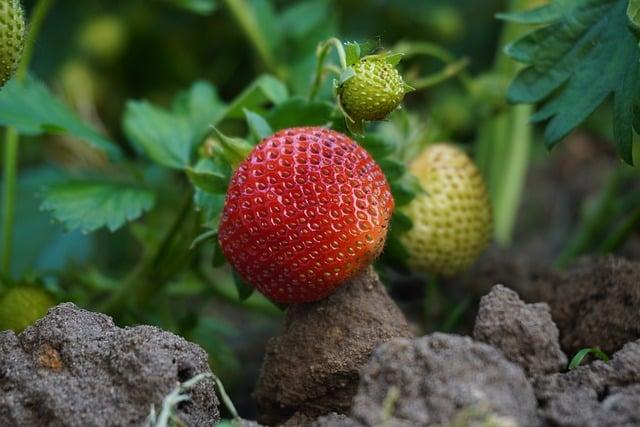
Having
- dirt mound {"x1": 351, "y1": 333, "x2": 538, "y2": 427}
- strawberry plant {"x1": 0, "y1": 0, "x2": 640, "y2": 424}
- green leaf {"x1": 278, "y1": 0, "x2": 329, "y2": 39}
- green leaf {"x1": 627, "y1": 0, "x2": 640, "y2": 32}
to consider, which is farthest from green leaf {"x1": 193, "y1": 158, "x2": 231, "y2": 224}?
green leaf {"x1": 278, "y1": 0, "x2": 329, "y2": 39}

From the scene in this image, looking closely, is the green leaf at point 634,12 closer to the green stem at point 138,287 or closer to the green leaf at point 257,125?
the green leaf at point 257,125

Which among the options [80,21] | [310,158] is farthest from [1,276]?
[80,21]

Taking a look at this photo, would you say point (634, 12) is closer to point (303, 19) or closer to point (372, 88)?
point (372, 88)

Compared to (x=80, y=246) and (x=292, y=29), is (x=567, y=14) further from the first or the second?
(x=80, y=246)

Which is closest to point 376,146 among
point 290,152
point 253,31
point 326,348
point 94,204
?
point 290,152

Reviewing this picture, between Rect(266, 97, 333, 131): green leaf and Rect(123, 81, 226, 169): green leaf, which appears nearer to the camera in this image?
Rect(266, 97, 333, 131): green leaf

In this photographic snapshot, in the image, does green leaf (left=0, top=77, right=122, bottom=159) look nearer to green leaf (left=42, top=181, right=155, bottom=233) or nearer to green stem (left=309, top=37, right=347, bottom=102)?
green leaf (left=42, top=181, right=155, bottom=233)

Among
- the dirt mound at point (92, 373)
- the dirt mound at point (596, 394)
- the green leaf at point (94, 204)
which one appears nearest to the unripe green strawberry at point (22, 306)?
the green leaf at point (94, 204)
